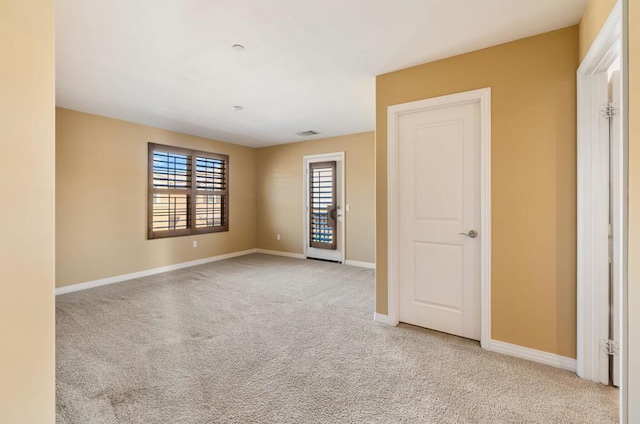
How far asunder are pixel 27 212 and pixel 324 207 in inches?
211

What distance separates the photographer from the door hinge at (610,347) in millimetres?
1914

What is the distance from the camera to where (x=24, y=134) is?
76cm

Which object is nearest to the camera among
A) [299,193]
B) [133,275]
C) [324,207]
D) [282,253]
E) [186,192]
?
[133,275]

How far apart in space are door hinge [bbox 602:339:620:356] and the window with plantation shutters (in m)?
5.56

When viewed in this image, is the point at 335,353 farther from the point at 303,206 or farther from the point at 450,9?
the point at 303,206

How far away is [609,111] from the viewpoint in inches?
76.2

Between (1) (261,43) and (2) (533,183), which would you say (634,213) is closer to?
(2) (533,183)

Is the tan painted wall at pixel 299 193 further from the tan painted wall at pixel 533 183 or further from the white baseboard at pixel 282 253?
the tan painted wall at pixel 533 183

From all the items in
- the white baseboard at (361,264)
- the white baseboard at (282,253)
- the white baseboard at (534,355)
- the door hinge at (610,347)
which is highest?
the door hinge at (610,347)

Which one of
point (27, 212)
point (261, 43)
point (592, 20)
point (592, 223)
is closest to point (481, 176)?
point (592, 223)

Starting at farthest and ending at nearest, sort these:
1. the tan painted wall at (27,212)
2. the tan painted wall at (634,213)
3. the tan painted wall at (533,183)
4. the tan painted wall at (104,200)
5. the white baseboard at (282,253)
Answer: the white baseboard at (282,253)
the tan painted wall at (104,200)
the tan painted wall at (533,183)
the tan painted wall at (634,213)
the tan painted wall at (27,212)

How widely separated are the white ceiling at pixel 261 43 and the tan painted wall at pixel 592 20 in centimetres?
8

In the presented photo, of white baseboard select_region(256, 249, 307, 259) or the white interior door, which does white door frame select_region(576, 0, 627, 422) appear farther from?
white baseboard select_region(256, 249, 307, 259)

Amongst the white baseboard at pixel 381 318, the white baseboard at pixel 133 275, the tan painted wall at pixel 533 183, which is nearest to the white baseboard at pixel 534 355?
the tan painted wall at pixel 533 183
